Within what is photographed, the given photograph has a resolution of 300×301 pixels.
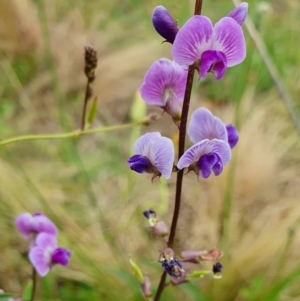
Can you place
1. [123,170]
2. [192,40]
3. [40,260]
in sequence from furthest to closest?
[123,170]
[40,260]
[192,40]

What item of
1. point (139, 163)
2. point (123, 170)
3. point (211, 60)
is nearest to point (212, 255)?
point (139, 163)

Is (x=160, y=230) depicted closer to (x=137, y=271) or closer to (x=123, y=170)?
(x=137, y=271)

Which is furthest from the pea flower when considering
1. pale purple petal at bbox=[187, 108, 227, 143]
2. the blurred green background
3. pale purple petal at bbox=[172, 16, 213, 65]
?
the blurred green background

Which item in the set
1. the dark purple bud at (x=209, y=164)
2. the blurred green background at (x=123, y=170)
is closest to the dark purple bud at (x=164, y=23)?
the dark purple bud at (x=209, y=164)

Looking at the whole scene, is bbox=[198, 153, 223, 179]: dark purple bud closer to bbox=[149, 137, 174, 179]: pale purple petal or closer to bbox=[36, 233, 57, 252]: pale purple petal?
bbox=[149, 137, 174, 179]: pale purple petal

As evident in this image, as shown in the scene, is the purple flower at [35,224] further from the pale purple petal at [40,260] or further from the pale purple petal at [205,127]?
the pale purple petal at [205,127]

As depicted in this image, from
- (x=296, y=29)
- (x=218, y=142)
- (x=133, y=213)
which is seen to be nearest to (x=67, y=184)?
(x=133, y=213)
